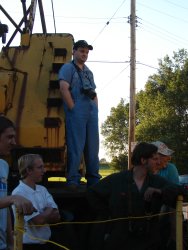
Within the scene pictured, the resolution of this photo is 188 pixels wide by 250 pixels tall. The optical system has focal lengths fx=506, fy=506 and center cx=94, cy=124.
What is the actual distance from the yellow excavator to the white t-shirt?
5.50 ft

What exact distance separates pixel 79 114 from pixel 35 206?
200 centimetres

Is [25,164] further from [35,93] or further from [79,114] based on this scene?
[35,93]

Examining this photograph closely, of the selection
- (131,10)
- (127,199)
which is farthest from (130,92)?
(127,199)

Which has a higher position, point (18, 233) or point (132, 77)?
point (132, 77)

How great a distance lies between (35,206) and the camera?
415cm

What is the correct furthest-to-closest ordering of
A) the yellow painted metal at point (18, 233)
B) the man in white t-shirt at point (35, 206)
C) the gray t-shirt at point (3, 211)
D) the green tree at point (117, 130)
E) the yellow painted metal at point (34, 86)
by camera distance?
1. the green tree at point (117, 130)
2. the yellow painted metal at point (34, 86)
3. the man in white t-shirt at point (35, 206)
4. the gray t-shirt at point (3, 211)
5. the yellow painted metal at point (18, 233)

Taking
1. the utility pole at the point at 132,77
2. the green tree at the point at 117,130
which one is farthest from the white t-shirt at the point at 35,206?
the green tree at the point at 117,130

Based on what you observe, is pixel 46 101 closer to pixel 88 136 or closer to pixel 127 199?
pixel 88 136

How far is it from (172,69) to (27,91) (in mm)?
36833

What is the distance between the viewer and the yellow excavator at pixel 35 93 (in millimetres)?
5980

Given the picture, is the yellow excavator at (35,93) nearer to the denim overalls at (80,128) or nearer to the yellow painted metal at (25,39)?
the yellow painted metal at (25,39)

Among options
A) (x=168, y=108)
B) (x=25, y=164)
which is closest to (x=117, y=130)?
(x=168, y=108)

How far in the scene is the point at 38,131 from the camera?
19.8 feet

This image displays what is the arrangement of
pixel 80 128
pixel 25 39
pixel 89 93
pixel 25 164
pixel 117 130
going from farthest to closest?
1. pixel 117 130
2. pixel 25 39
3. pixel 89 93
4. pixel 80 128
5. pixel 25 164
